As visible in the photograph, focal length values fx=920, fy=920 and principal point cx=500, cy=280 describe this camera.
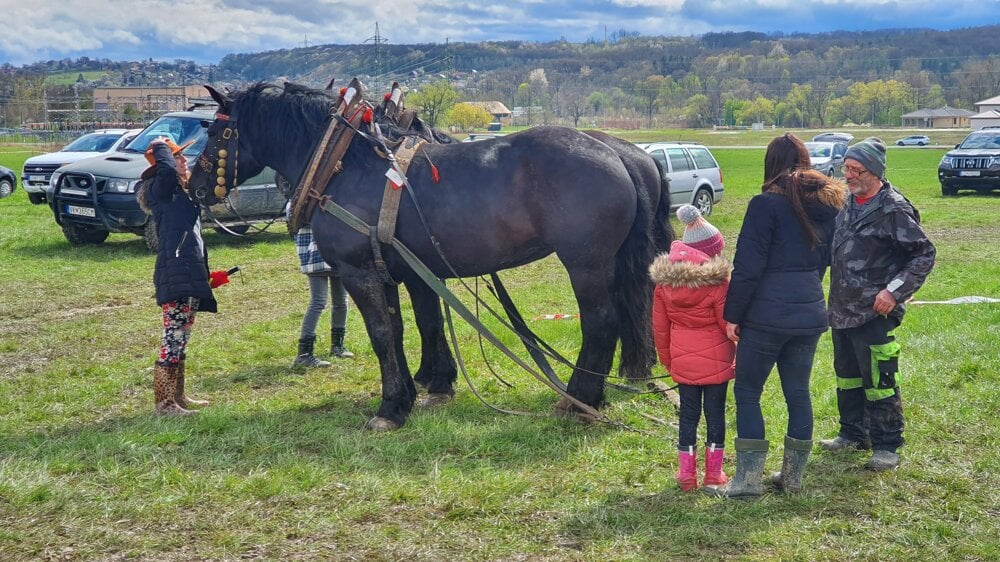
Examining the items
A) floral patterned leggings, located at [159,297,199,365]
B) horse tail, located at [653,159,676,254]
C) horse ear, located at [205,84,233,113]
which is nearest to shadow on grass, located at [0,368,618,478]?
floral patterned leggings, located at [159,297,199,365]

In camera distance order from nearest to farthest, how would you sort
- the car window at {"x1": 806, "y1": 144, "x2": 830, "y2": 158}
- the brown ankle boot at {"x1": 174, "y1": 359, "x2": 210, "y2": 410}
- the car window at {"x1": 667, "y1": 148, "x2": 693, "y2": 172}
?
the brown ankle boot at {"x1": 174, "y1": 359, "x2": 210, "y2": 410} < the car window at {"x1": 667, "y1": 148, "x2": 693, "y2": 172} < the car window at {"x1": 806, "y1": 144, "x2": 830, "y2": 158}

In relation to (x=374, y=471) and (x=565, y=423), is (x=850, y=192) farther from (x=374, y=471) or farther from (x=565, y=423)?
(x=374, y=471)

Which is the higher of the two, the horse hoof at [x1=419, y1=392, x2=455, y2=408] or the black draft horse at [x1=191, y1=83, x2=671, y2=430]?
the black draft horse at [x1=191, y1=83, x2=671, y2=430]

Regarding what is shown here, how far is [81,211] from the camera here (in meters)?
13.8

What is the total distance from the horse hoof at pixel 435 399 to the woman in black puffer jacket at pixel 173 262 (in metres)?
1.58

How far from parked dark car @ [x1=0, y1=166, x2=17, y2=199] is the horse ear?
20254mm

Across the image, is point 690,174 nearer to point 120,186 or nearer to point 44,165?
point 120,186

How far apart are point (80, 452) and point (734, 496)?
3638mm

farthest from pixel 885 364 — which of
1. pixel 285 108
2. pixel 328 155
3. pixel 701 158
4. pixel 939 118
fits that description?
pixel 939 118

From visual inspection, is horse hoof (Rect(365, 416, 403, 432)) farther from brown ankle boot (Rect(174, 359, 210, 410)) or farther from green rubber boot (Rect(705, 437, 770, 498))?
green rubber boot (Rect(705, 437, 770, 498))

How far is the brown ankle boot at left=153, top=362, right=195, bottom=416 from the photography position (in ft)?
20.2

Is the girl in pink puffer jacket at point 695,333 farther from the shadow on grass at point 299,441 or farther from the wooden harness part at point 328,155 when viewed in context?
A: the wooden harness part at point 328,155

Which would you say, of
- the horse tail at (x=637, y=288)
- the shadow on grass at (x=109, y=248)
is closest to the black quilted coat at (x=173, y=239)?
the horse tail at (x=637, y=288)

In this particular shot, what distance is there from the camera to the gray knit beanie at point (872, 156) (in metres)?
4.90
